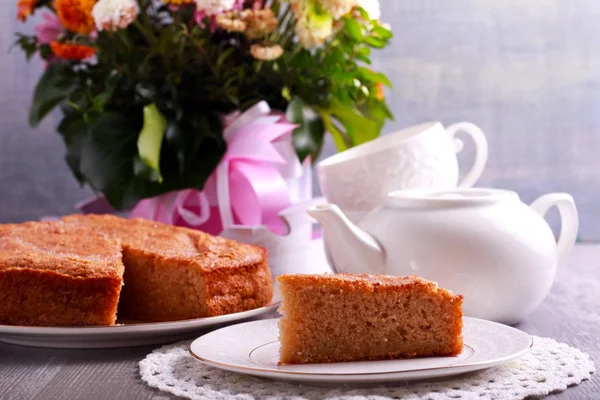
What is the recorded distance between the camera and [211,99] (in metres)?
1.79

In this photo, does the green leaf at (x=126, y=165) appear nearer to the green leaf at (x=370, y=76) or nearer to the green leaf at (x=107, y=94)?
the green leaf at (x=107, y=94)

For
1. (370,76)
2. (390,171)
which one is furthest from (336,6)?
(390,171)

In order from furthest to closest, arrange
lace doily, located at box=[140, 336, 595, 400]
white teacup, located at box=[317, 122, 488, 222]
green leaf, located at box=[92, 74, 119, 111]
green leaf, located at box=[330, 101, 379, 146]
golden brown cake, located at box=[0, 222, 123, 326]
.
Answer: green leaf, located at box=[330, 101, 379, 146]
green leaf, located at box=[92, 74, 119, 111]
white teacup, located at box=[317, 122, 488, 222]
golden brown cake, located at box=[0, 222, 123, 326]
lace doily, located at box=[140, 336, 595, 400]

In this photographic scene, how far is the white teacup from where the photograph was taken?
4.92 feet

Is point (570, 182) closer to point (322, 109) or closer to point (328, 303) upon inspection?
point (322, 109)

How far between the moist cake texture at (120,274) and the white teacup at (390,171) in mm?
216

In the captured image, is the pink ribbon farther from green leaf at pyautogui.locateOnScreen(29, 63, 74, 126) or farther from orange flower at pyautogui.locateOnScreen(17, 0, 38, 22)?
orange flower at pyautogui.locateOnScreen(17, 0, 38, 22)

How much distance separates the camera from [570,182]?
253cm

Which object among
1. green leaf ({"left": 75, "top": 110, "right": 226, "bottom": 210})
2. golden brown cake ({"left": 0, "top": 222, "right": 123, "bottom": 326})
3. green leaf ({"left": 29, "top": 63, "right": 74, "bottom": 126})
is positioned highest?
green leaf ({"left": 29, "top": 63, "right": 74, "bottom": 126})

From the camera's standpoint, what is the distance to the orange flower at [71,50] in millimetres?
1830

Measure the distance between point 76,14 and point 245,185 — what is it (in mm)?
488

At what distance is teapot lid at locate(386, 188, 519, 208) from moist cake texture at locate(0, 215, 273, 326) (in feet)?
0.81

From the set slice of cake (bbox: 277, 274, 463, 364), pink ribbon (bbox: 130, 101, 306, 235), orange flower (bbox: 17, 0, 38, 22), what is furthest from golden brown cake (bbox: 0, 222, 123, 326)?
orange flower (bbox: 17, 0, 38, 22)

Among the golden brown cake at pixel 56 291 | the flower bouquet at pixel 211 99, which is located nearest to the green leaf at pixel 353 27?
the flower bouquet at pixel 211 99
